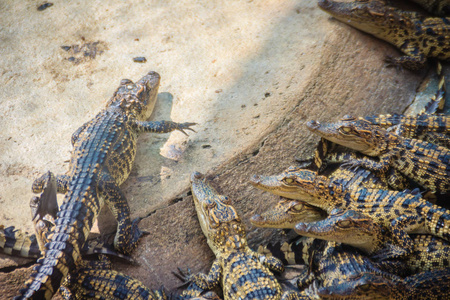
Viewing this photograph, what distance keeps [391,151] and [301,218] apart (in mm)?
1197

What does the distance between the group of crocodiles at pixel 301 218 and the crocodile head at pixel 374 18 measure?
53.9 inches

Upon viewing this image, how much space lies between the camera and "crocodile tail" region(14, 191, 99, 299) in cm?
296

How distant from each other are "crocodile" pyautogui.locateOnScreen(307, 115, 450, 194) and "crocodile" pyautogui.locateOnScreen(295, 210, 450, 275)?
67 centimetres

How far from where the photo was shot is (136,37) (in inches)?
203

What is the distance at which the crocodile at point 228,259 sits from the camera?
10.9ft

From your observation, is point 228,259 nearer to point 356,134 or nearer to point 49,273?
point 49,273

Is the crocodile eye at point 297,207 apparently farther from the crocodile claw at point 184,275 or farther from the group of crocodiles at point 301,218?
the crocodile claw at point 184,275

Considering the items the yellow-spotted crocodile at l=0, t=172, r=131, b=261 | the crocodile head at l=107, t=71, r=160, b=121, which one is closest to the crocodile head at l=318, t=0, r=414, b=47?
the crocodile head at l=107, t=71, r=160, b=121

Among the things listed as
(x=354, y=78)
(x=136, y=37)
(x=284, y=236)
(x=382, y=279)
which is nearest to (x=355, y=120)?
(x=354, y=78)

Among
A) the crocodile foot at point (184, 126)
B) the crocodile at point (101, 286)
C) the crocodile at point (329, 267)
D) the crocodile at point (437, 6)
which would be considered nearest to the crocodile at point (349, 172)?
the crocodile at point (329, 267)

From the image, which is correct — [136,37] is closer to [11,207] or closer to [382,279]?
[11,207]

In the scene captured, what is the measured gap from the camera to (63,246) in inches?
125

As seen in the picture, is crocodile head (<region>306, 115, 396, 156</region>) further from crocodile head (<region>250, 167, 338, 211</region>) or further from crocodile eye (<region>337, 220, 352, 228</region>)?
crocodile eye (<region>337, 220, 352, 228</region>)

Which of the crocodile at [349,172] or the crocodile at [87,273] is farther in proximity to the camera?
the crocodile at [349,172]
